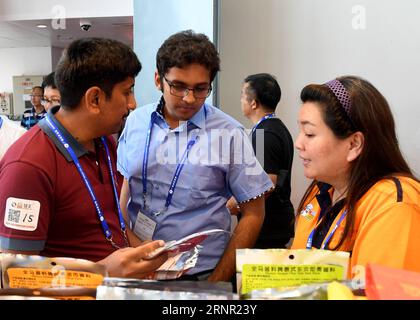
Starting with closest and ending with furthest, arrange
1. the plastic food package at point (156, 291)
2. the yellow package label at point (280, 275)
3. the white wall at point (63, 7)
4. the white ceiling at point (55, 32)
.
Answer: the plastic food package at point (156, 291), the yellow package label at point (280, 275), the white wall at point (63, 7), the white ceiling at point (55, 32)

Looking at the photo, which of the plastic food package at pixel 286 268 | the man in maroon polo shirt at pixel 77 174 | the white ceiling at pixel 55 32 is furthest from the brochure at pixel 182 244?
the white ceiling at pixel 55 32

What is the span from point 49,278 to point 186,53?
1078mm

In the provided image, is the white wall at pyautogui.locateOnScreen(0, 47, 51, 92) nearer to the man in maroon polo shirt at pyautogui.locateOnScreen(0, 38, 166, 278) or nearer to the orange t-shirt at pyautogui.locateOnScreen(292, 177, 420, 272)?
the man in maroon polo shirt at pyautogui.locateOnScreen(0, 38, 166, 278)

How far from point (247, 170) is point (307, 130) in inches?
17.5

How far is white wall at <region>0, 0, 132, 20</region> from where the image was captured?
634 centimetres

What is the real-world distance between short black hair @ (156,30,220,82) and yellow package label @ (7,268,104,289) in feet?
3.45

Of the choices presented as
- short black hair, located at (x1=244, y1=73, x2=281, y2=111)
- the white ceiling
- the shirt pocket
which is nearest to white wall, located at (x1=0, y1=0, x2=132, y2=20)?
the white ceiling

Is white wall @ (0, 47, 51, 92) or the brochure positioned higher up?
white wall @ (0, 47, 51, 92)

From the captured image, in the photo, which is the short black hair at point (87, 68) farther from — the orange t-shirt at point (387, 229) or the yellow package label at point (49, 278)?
the orange t-shirt at point (387, 229)

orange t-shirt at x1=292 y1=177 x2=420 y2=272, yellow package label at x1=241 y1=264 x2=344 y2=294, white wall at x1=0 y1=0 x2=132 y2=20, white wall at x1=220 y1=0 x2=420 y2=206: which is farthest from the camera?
white wall at x1=0 y1=0 x2=132 y2=20

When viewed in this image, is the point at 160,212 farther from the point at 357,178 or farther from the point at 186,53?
the point at 357,178

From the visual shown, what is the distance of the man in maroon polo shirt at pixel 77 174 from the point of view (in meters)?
1.01

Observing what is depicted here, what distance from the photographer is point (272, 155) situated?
260 cm

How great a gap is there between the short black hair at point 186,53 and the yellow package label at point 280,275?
104cm
